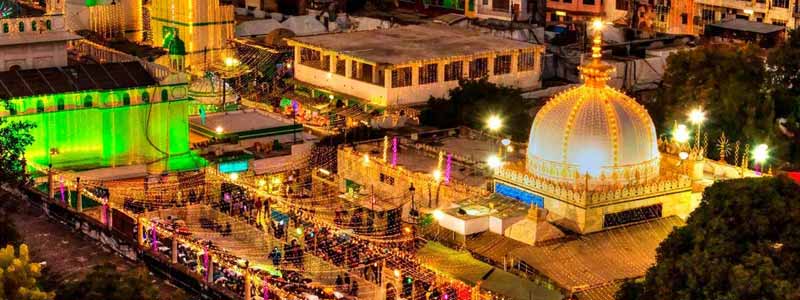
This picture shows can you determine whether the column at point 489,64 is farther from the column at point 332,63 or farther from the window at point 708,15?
the window at point 708,15

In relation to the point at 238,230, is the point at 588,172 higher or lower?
higher

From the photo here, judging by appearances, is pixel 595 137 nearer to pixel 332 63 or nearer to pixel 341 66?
pixel 341 66

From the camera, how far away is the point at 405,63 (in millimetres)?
45750

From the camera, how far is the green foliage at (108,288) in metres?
21.2

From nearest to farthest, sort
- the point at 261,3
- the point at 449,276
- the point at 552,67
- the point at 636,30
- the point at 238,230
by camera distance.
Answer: the point at 449,276 < the point at 238,230 < the point at 552,67 < the point at 636,30 < the point at 261,3

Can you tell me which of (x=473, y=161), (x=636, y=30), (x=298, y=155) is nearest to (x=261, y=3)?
(x=636, y=30)

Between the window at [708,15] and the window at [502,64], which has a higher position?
the window at [708,15]

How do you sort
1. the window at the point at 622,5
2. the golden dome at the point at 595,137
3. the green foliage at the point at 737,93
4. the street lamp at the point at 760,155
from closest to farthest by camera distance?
the golden dome at the point at 595,137 → the street lamp at the point at 760,155 → the green foliage at the point at 737,93 → the window at the point at 622,5

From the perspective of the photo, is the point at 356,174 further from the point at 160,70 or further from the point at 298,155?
the point at 160,70

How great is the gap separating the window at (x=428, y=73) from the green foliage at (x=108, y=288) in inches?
989

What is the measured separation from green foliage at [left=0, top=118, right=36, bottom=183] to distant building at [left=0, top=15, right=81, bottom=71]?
304cm

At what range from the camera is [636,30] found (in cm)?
5681

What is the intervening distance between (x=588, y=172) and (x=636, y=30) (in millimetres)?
28282

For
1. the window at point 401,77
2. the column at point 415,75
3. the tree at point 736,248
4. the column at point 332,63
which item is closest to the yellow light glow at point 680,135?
the tree at point 736,248
